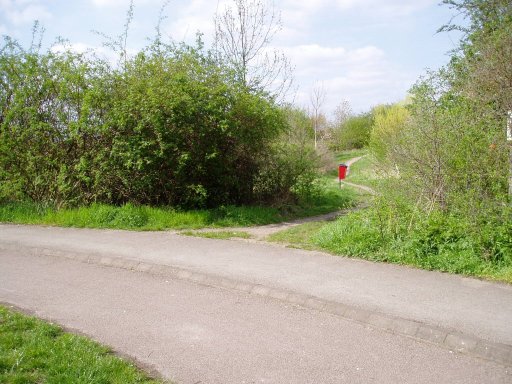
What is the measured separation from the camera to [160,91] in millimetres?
11250

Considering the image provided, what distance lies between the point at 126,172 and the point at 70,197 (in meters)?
1.92

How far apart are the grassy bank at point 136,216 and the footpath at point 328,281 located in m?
0.91

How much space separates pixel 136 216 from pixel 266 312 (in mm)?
6348

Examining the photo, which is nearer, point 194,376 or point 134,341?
point 194,376

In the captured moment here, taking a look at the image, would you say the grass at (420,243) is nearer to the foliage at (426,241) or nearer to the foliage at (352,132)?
the foliage at (426,241)

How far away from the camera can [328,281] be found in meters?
6.82

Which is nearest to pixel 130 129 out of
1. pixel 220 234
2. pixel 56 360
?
pixel 220 234

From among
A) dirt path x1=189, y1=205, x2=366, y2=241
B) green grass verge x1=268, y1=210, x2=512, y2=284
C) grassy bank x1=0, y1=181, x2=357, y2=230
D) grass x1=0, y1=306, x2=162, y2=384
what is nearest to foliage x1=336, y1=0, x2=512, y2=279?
green grass verge x1=268, y1=210, x2=512, y2=284

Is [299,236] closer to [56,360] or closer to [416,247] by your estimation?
[416,247]

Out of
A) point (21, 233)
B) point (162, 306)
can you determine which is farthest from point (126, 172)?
point (162, 306)

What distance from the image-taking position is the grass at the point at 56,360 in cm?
407

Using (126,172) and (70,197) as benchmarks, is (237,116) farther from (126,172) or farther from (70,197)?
(70,197)

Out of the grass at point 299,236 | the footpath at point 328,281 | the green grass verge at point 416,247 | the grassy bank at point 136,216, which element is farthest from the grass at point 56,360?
the grassy bank at point 136,216

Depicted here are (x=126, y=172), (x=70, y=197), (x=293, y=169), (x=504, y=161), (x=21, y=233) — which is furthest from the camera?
(x=293, y=169)
